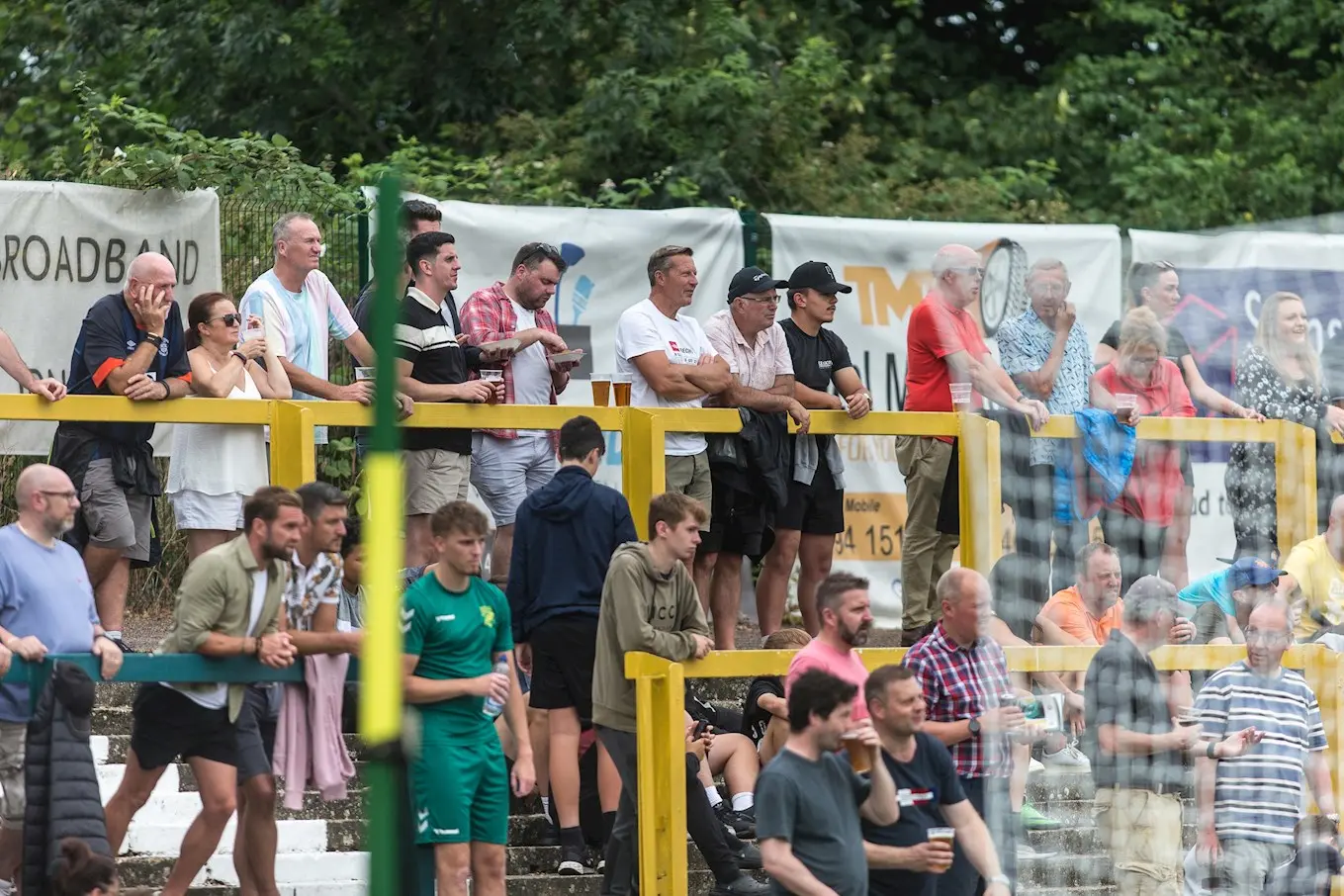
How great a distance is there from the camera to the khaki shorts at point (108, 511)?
28.1 ft

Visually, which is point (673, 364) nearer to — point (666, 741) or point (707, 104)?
point (666, 741)

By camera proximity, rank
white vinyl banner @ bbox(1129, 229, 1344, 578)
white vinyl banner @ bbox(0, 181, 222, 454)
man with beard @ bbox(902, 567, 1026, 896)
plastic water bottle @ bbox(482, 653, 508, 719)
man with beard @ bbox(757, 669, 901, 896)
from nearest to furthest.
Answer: man with beard @ bbox(757, 669, 901, 896), plastic water bottle @ bbox(482, 653, 508, 719), man with beard @ bbox(902, 567, 1026, 896), white vinyl banner @ bbox(1129, 229, 1344, 578), white vinyl banner @ bbox(0, 181, 222, 454)

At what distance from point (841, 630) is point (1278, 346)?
299cm

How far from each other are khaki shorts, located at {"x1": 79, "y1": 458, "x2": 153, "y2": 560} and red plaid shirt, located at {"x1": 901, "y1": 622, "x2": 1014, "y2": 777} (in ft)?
9.73

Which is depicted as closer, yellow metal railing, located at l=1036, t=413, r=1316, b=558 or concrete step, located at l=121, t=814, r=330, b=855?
concrete step, located at l=121, t=814, r=330, b=855

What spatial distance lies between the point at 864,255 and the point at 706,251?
39.2 inches

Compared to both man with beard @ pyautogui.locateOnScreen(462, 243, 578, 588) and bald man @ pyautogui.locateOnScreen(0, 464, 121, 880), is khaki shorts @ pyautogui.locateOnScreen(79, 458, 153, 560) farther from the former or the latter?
man with beard @ pyautogui.locateOnScreen(462, 243, 578, 588)

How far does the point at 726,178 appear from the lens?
1589 centimetres

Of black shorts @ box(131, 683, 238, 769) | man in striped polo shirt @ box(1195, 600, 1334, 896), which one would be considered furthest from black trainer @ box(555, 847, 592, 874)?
man in striped polo shirt @ box(1195, 600, 1334, 896)

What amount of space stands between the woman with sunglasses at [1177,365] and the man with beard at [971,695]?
75.2 inches

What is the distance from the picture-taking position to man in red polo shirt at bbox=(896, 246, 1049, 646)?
32.6 feet

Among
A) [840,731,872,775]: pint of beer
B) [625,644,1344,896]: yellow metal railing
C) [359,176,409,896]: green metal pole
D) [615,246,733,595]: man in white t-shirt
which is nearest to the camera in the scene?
[359,176,409,896]: green metal pole

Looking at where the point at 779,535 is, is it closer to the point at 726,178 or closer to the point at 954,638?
the point at 954,638

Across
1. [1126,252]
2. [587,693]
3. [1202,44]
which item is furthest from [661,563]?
[1202,44]
